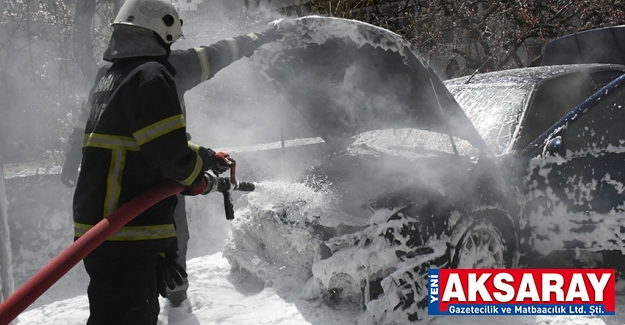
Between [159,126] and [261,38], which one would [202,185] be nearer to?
[159,126]

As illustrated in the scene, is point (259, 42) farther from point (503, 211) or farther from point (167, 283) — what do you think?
point (503, 211)

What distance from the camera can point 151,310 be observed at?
92.5 inches

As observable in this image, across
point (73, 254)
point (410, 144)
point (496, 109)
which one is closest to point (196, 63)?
point (73, 254)

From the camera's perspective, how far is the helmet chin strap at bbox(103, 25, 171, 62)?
2.42m

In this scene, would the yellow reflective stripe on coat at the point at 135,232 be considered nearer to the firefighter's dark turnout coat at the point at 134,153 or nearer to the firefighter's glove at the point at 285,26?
the firefighter's dark turnout coat at the point at 134,153

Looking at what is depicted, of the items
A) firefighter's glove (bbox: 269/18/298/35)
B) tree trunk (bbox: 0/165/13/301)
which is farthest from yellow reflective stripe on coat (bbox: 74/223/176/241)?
tree trunk (bbox: 0/165/13/301)

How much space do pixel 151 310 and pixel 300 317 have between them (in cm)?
117

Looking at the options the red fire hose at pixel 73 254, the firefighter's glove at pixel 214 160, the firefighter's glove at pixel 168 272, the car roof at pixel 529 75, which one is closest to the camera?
the red fire hose at pixel 73 254

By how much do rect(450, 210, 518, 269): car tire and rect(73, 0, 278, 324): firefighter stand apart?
161 centimetres

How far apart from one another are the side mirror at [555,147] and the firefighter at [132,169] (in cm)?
224

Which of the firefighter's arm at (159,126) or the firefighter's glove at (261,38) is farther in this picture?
the firefighter's glove at (261,38)

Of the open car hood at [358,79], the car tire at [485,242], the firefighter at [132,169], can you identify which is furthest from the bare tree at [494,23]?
the firefighter at [132,169]

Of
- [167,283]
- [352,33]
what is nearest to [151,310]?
[167,283]

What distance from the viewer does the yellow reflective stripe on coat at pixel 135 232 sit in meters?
2.27
